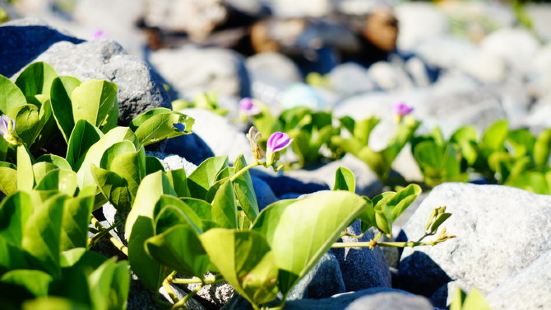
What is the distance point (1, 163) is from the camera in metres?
1.57

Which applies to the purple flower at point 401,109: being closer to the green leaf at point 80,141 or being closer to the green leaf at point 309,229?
the green leaf at point 80,141

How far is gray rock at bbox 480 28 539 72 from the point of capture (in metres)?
13.2

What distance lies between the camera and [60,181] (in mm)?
1342

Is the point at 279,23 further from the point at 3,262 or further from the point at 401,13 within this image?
the point at 401,13

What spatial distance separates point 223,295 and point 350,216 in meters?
0.57

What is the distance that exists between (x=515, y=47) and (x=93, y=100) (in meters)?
13.5

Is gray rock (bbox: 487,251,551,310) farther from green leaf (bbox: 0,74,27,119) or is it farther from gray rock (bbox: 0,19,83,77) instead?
gray rock (bbox: 0,19,83,77)

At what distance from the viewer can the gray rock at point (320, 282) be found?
5.11 feet

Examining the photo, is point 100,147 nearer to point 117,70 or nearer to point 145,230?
point 145,230

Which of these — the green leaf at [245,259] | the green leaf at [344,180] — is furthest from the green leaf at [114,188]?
the green leaf at [344,180]

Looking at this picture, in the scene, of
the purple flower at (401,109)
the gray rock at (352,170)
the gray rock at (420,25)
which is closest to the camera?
the gray rock at (352,170)

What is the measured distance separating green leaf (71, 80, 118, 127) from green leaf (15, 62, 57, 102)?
0.24 meters

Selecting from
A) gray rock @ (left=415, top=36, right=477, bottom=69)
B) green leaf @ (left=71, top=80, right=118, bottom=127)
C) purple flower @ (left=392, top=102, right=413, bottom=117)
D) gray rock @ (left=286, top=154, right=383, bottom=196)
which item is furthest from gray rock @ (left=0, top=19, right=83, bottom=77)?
gray rock @ (left=415, top=36, right=477, bottom=69)

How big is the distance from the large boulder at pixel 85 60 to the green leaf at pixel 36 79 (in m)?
0.18
